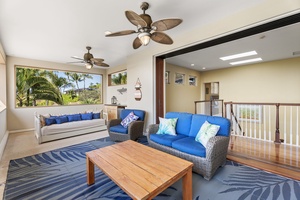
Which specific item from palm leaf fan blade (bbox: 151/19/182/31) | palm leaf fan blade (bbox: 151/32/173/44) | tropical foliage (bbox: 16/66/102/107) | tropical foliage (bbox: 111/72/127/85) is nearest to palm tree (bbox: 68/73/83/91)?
tropical foliage (bbox: 16/66/102/107)

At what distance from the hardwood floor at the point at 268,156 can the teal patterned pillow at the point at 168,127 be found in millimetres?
1233

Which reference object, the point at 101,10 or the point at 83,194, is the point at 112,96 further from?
the point at 83,194

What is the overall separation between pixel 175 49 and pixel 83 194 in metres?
3.51

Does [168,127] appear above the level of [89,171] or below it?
above

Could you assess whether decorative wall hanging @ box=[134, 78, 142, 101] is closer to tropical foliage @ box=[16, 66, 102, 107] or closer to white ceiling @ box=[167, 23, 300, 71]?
white ceiling @ box=[167, 23, 300, 71]

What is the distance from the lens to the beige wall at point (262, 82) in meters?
5.26

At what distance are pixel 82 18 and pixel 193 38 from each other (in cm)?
237

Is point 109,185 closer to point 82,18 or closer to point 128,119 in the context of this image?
point 128,119

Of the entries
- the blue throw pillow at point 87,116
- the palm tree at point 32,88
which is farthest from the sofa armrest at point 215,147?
the palm tree at point 32,88

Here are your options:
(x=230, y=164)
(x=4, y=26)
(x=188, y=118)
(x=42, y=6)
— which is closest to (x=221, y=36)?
(x=188, y=118)

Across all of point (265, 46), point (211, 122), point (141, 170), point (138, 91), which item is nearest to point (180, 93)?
point (138, 91)

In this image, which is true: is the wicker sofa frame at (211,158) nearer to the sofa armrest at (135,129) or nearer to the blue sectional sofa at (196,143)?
the blue sectional sofa at (196,143)

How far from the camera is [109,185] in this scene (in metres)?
2.05

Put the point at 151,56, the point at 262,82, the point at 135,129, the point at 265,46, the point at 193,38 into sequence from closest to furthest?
the point at 193,38 < the point at 135,129 < the point at 265,46 < the point at 151,56 < the point at 262,82
